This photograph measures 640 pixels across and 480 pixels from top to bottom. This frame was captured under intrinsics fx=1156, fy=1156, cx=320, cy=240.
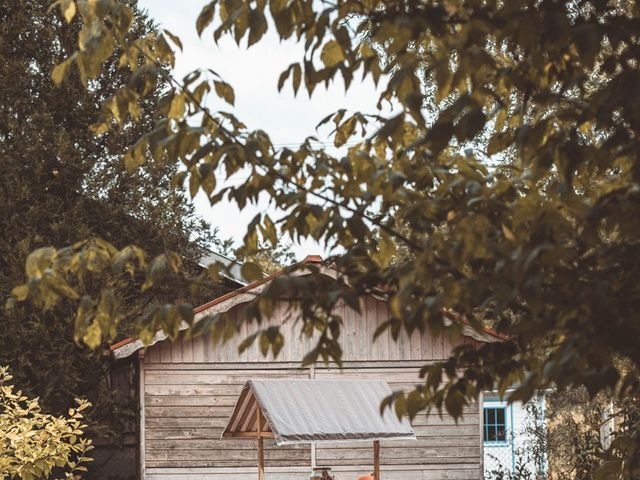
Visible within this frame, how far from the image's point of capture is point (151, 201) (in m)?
20.8

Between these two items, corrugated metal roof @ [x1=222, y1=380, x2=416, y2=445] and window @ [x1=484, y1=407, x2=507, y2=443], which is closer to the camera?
corrugated metal roof @ [x1=222, y1=380, x2=416, y2=445]

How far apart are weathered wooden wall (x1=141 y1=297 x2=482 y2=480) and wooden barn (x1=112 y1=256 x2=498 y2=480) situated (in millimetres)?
15

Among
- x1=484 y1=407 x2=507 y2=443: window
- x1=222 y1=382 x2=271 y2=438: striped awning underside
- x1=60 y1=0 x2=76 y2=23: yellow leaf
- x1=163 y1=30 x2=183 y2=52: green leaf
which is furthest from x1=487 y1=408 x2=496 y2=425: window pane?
x1=60 y1=0 x2=76 y2=23: yellow leaf

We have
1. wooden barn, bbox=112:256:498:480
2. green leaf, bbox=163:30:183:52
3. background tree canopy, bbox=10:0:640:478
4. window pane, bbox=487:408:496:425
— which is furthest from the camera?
window pane, bbox=487:408:496:425

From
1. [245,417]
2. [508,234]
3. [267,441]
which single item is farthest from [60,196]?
[508,234]

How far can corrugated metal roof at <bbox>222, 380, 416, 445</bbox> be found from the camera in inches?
544

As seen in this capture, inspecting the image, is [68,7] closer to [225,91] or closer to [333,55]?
[225,91]

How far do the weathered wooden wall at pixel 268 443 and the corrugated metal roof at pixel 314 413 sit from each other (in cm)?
220

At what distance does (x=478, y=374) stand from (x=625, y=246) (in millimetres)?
640

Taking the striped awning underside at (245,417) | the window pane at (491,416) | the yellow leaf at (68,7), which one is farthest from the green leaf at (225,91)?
the window pane at (491,416)

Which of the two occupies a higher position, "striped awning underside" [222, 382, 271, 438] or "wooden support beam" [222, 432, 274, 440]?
"striped awning underside" [222, 382, 271, 438]

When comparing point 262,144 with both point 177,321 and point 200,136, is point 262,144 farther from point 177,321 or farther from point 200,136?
point 177,321

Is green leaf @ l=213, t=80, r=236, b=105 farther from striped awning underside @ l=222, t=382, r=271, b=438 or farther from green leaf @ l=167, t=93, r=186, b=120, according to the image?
striped awning underside @ l=222, t=382, r=271, b=438

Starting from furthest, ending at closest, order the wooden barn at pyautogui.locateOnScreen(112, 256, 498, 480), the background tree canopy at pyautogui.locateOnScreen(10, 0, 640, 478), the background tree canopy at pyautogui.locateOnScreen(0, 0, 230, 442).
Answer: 1. the background tree canopy at pyautogui.locateOnScreen(0, 0, 230, 442)
2. the wooden barn at pyautogui.locateOnScreen(112, 256, 498, 480)
3. the background tree canopy at pyautogui.locateOnScreen(10, 0, 640, 478)
